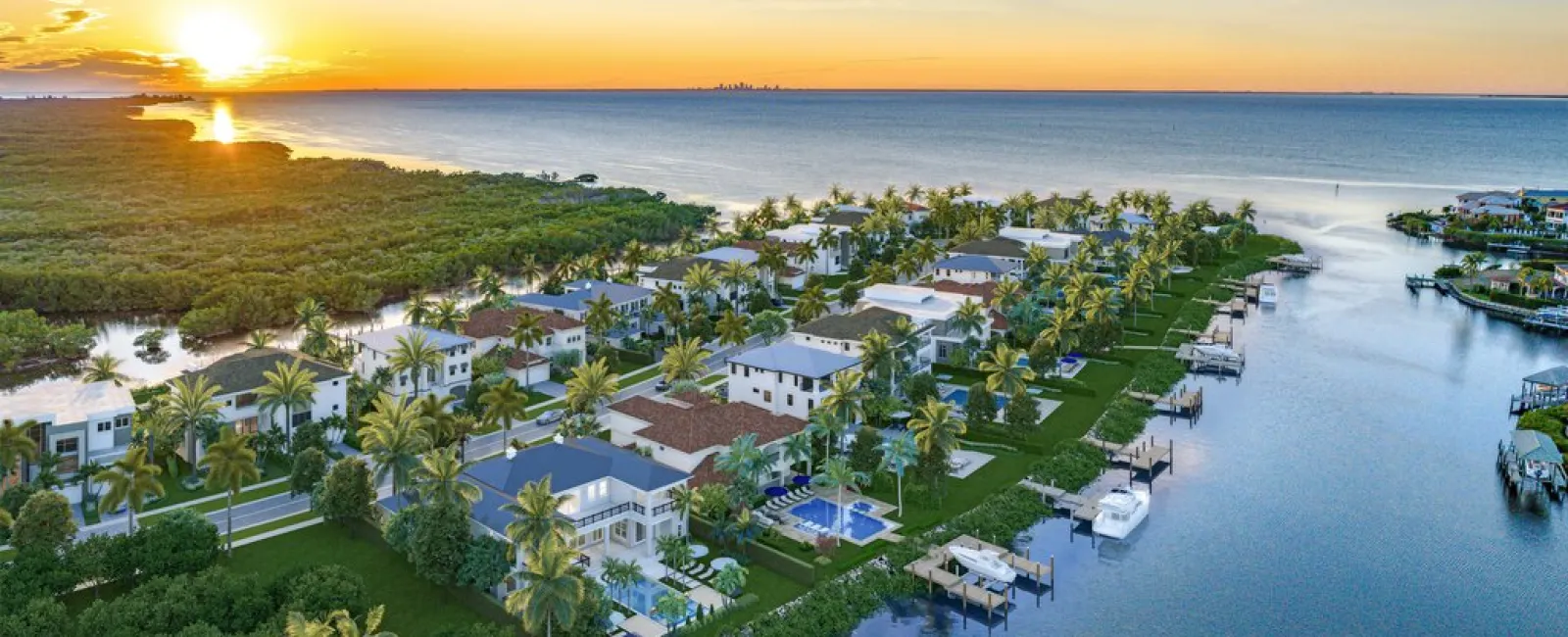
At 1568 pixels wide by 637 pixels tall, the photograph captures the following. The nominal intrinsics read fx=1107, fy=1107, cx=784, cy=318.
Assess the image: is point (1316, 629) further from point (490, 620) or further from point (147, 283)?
point (147, 283)

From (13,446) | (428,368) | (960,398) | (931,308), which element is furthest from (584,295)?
(13,446)

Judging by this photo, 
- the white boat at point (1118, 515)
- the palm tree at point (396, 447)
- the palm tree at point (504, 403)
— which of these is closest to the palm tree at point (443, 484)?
the palm tree at point (396, 447)

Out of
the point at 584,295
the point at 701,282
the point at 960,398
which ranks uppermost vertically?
the point at 701,282

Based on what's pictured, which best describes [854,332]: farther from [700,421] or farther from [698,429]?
A: [698,429]

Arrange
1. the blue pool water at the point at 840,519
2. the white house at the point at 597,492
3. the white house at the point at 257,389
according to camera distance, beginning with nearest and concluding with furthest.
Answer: the white house at the point at 597,492
the blue pool water at the point at 840,519
the white house at the point at 257,389

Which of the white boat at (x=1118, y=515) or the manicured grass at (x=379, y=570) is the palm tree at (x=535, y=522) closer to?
the manicured grass at (x=379, y=570)

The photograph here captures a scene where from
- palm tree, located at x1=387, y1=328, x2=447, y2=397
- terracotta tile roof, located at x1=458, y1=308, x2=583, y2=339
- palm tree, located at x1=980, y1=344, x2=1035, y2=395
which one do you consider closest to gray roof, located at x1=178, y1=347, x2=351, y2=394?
palm tree, located at x1=387, y1=328, x2=447, y2=397

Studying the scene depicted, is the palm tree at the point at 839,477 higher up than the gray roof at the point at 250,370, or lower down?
lower down
